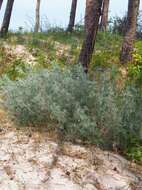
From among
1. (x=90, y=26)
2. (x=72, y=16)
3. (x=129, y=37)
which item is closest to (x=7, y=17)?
(x=72, y=16)

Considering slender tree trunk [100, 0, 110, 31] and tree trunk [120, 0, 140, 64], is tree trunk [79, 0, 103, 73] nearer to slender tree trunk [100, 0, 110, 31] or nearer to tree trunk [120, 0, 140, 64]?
tree trunk [120, 0, 140, 64]

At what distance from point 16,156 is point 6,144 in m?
0.54

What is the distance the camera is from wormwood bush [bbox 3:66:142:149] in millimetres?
8125

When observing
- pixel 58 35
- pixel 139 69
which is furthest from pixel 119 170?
pixel 58 35

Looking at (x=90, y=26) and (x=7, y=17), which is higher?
(x=90, y=26)

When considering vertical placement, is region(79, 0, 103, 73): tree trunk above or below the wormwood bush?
above

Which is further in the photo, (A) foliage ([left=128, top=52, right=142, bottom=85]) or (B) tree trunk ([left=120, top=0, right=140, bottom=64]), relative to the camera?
(B) tree trunk ([left=120, top=0, right=140, bottom=64])

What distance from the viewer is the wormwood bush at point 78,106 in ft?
26.7

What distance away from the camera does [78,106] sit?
8.29m

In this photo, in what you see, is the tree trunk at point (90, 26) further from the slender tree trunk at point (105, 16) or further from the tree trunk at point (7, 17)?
the slender tree trunk at point (105, 16)

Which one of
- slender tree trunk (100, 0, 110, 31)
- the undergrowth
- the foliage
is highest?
slender tree trunk (100, 0, 110, 31)

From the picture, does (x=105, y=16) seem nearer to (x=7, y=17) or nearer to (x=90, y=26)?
(x=7, y=17)

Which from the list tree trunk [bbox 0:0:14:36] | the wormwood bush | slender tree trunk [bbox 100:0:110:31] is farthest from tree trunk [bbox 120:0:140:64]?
the wormwood bush

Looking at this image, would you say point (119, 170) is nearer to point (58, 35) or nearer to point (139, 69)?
point (139, 69)
